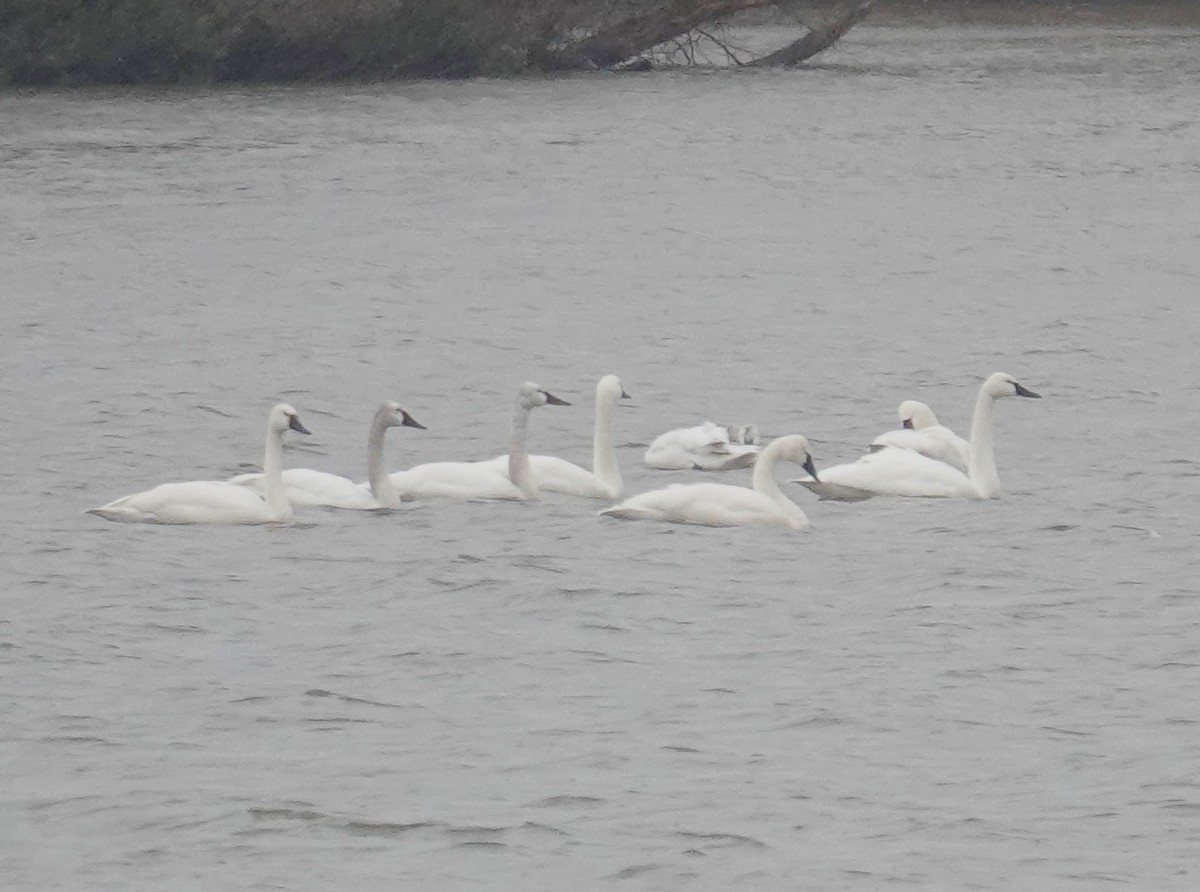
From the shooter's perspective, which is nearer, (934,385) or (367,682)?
(367,682)

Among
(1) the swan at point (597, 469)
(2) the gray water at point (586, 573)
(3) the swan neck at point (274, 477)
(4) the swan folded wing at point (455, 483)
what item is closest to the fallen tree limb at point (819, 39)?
(2) the gray water at point (586, 573)

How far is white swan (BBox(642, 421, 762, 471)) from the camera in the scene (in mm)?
15180

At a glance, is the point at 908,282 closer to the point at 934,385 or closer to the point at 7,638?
the point at 934,385

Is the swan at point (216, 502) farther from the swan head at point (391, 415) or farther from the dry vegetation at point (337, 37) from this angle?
the dry vegetation at point (337, 37)

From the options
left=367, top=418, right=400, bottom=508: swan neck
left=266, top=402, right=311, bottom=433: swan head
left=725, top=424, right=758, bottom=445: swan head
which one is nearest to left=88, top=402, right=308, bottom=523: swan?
left=266, top=402, right=311, bottom=433: swan head

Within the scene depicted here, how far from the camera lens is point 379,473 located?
13.7 metres

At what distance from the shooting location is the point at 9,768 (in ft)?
30.2

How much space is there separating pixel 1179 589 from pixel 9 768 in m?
5.40

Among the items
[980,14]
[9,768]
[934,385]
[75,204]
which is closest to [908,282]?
[934,385]

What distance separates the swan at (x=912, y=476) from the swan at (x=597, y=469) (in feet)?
3.21

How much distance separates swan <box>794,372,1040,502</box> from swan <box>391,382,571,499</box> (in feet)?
4.65

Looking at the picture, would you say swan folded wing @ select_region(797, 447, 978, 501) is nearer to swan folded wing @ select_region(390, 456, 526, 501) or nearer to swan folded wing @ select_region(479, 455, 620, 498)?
swan folded wing @ select_region(479, 455, 620, 498)

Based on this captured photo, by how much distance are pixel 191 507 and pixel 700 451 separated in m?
3.18

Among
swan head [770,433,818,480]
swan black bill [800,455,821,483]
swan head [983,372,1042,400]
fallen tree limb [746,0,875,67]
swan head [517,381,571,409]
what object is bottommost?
swan black bill [800,455,821,483]
